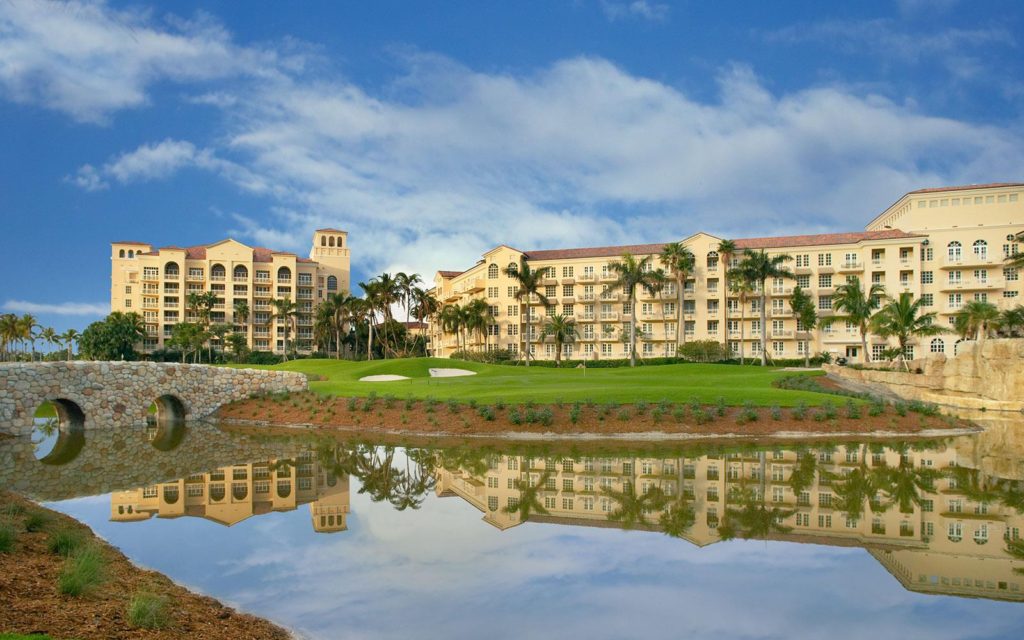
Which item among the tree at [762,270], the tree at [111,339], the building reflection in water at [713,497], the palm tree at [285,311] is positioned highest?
the tree at [762,270]

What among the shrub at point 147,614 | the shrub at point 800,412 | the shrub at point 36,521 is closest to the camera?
the shrub at point 147,614

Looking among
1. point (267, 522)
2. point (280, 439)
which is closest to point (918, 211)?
point (280, 439)

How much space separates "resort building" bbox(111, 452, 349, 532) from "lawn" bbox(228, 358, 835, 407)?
50.3 feet

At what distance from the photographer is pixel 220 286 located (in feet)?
352

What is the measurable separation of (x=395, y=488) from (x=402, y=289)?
2807 inches

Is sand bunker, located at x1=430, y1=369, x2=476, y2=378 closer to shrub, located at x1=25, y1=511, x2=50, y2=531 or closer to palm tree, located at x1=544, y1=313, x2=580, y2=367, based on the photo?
palm tree, located at x1=544, y1=313, x2=580, y2=367

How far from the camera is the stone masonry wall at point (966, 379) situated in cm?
4656

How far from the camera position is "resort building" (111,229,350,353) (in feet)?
344

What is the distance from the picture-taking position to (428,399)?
120 feet

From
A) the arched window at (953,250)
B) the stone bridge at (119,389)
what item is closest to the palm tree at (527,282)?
the stone bridge at (119,389)

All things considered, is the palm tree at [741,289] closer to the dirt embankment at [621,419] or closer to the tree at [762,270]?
the tree at [762,270]

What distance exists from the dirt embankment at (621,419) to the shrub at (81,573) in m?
21.8

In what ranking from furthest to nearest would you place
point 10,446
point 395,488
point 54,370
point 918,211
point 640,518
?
1. point 918,211
2. point 54,370
3. point 10,446
4. point 395,488
5. point 640,518

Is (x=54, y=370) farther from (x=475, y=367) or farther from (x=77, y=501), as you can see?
(x=475, y=367)
